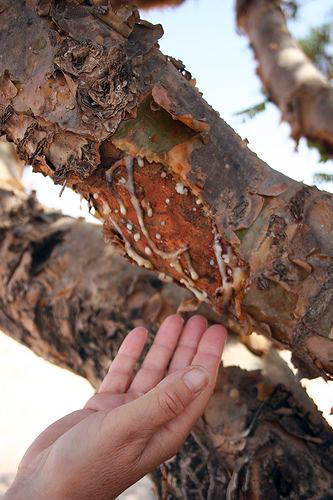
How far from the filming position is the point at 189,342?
92cm

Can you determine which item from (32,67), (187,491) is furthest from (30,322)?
(32,67)

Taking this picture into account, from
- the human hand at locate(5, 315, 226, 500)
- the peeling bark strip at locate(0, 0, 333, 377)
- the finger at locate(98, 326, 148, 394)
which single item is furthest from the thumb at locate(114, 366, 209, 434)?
the finger at locate(98, 326, 148, 394)

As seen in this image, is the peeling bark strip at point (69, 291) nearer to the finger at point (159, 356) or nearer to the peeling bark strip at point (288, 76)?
the finger at point (159, 356)

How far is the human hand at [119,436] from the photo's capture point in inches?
26.2

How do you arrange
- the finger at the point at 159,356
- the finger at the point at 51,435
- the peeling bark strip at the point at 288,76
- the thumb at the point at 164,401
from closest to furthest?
the thumb at the point at 164,401 < the finger at the point at 51,435 < the finger at the point at 159,356 < the peeling bark strip at the point at 288,76

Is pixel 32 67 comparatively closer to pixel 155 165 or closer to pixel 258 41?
pixel 155 165

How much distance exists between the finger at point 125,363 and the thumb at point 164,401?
0.24 metres

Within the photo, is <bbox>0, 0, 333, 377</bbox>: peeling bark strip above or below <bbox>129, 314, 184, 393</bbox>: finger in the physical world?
above

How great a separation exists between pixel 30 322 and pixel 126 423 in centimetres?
52

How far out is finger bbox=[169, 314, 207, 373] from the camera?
0.90m

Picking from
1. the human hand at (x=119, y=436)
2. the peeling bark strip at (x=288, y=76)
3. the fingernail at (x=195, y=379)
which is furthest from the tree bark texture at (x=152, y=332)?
the peeling bark strip at (x=288, y=76)

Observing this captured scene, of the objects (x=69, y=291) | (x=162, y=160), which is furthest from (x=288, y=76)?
(x=162, y=160)

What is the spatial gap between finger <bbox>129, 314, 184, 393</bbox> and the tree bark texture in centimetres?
7

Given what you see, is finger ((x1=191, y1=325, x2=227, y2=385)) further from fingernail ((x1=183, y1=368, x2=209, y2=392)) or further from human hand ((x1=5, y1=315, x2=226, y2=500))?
fingernail ((x1=183, y1=368, x2=209, y2=392))
